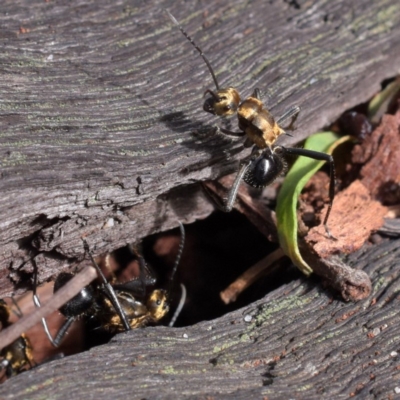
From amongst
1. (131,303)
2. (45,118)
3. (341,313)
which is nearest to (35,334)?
(131,303)

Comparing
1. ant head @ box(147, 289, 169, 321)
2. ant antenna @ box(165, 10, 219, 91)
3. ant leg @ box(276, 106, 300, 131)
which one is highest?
ant antenna @ box(165, 10, 219, 91)

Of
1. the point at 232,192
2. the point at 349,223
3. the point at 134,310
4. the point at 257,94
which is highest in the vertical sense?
the point at 257,94

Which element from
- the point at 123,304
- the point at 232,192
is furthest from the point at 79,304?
the point at 232,192

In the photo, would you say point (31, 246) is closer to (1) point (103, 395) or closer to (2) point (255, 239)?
(1) point (103, 395)

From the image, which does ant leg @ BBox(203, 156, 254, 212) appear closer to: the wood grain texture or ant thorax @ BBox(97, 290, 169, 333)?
the wood grain texture

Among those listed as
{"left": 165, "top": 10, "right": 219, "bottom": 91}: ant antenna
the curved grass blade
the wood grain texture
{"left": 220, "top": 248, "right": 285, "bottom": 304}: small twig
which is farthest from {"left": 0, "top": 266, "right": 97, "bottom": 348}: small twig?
{"left": 165, "top": 10, "right": 219, "bottom": 91}: ant antenna

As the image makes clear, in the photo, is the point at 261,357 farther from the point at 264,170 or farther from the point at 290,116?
the point at 290,116
